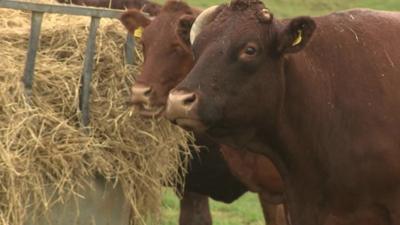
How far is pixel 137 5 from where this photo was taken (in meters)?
7.54

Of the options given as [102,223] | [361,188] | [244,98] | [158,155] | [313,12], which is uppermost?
[244,98]

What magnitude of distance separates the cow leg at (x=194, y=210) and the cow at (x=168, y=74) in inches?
52.5

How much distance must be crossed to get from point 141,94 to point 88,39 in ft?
1.66

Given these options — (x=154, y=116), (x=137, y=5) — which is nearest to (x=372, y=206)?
(x=154, y=116)

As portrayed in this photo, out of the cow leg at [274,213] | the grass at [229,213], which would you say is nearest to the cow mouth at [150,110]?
the cow leg at [274,213]

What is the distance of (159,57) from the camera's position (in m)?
6.13

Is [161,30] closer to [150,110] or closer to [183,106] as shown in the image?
[150,110]

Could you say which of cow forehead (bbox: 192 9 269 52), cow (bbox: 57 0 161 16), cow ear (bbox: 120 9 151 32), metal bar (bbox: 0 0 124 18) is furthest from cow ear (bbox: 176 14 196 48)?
cow (bbox: 57 0 161 16)

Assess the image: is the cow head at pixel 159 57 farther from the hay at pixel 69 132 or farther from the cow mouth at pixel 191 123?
the cow mouth at pixel 191 123

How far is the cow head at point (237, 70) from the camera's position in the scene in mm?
4785

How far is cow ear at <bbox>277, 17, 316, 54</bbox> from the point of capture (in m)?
5.01

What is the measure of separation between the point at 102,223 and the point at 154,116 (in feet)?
2.60

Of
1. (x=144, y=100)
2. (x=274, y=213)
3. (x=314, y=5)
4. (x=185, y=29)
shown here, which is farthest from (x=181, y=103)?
(x=314, y=5)

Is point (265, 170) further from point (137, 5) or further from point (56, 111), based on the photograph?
point (137, 5)
